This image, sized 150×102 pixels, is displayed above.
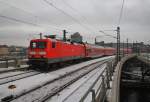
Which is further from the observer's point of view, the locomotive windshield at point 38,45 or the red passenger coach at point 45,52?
the locomotive windshield at point 38,45

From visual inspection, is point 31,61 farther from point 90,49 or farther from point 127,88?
point 90,49

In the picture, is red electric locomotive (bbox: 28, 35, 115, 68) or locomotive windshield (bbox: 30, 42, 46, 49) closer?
red electric locomotive (bbox: 28, 35, 115, 68)

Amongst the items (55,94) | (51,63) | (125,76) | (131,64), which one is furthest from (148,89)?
(131,64)

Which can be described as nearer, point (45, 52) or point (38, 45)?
point (45, 52)

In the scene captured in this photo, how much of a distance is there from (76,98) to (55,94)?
143cm

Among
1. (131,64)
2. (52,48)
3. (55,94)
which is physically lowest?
(131,64)

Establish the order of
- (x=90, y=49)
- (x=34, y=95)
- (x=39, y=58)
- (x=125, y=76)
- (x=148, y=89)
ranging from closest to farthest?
(x=34, y=95), (x=39, y=58), (x=148, y=89), (x=125, y=76), (x=90, y=49)

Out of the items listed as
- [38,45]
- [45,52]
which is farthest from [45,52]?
[38,45]

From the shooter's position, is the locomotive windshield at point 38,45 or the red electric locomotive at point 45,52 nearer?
the red electric locomotive at point 45,52

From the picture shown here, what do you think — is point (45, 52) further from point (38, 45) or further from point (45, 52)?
point (38, 45)

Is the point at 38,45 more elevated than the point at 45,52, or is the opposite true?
the point at 38,45

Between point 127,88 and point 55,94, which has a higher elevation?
point 55,94

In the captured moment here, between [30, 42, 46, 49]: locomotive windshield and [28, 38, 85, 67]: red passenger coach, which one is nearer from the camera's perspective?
[28, 38, 85, 67]: red passenger coach

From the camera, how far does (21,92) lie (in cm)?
1103
